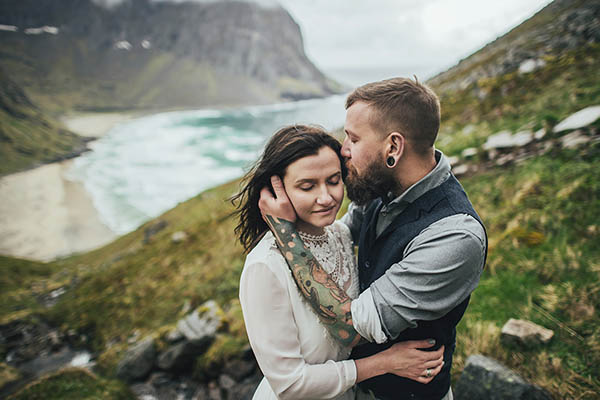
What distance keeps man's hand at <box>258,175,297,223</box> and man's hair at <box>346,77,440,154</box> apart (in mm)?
832

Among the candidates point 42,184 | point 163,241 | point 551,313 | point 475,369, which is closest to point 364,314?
point 475,369

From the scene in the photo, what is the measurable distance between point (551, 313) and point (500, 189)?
3.48 m

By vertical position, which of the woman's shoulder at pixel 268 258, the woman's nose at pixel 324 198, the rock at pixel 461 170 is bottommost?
the rock at pixel 461 170

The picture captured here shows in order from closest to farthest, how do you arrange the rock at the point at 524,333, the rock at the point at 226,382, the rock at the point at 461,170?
the rock at the point at 524,333, the rock at the point at 226,382, the rock at the point at 461,170

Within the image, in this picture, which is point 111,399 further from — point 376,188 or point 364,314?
point 376,188

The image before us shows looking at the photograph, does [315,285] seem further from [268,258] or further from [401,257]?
[401,257]

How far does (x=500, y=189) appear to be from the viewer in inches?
258

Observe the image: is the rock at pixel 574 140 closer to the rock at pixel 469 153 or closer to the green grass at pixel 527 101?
the green grass at pixel 527 101

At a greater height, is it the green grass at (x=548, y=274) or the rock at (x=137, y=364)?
the green grass at (x=548, y=274)

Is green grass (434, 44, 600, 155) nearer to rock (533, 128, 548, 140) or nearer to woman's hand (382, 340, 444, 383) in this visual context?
rock (533, 128, 548, 140)

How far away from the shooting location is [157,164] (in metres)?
74.7

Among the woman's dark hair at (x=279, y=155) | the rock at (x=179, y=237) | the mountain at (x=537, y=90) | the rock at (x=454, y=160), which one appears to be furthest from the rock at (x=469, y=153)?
the rock at (x=179, y=237)

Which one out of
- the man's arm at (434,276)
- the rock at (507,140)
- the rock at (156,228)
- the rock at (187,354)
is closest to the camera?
the man's arm at (434,276)

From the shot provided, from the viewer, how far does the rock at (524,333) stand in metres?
3.47
